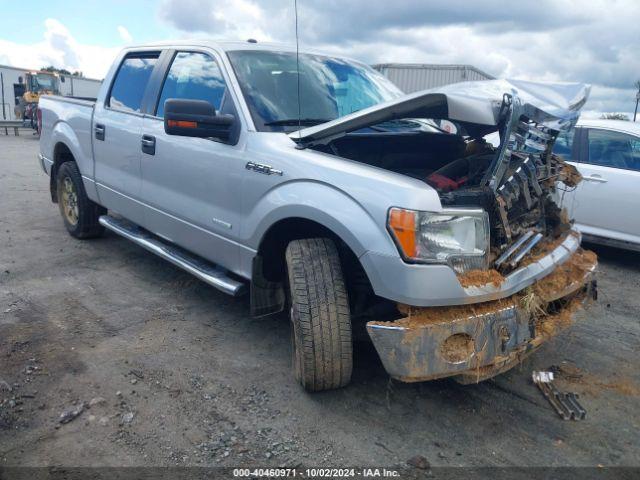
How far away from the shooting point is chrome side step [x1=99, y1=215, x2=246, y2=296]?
3734 millimetres

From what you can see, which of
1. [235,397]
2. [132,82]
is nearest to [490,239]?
[235,397]

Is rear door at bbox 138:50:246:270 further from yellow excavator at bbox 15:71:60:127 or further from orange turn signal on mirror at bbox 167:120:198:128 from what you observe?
yellow excavator at bbox 15:71:60:127

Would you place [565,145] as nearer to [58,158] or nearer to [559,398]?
[559,398]

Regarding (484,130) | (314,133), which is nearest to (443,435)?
(314,133)

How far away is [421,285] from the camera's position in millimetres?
2637

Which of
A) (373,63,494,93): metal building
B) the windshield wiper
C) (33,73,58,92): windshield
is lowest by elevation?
the windshield wiper

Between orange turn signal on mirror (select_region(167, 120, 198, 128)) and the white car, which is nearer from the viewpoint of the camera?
orange turn signal on mirror (select_region(167, 120, 198, 128))

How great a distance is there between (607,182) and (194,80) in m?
4.34

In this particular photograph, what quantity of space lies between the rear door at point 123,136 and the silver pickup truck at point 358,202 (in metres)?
0.04

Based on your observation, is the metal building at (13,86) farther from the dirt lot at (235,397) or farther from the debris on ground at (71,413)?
the debris on ground at (71,413)

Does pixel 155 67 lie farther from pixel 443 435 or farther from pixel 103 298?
pixel 443 435

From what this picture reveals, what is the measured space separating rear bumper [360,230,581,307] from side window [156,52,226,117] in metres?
1.79

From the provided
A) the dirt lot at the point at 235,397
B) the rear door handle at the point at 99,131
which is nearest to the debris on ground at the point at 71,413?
the dirt lot at the point at 235,397

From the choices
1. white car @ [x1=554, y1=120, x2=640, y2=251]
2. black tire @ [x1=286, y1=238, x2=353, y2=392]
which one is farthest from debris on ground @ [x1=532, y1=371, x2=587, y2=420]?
white car @ [x1=554, y1=120, x2=640, y2=251]
